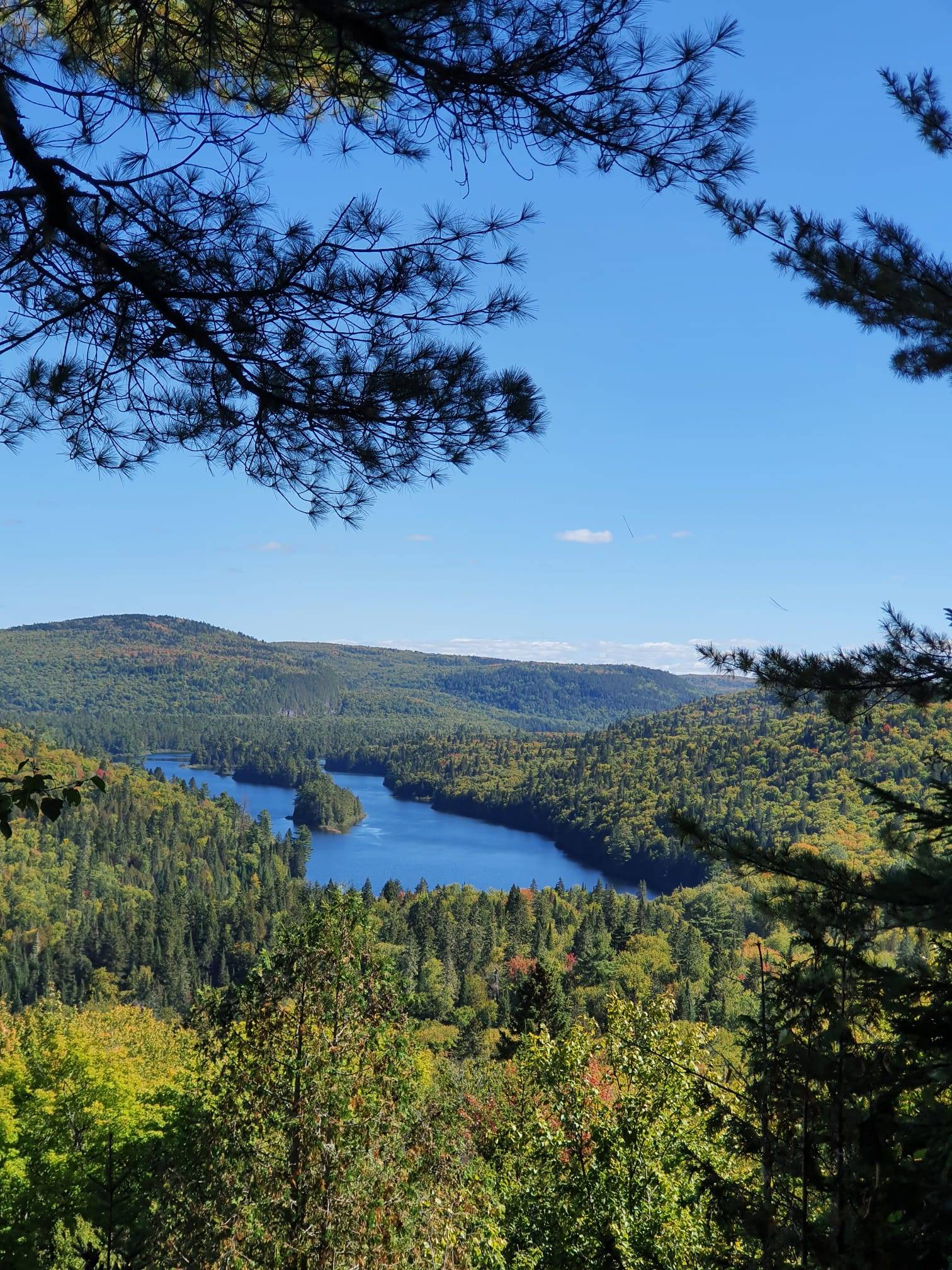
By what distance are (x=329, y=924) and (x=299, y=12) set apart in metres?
5.86

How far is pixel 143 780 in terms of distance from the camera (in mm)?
112438

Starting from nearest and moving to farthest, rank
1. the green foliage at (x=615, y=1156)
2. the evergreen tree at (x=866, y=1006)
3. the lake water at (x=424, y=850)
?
the evergreen tree at (x=866, y=1006), the green foliage at (x=615, y=1156), the lake water at (x=424, y=850)

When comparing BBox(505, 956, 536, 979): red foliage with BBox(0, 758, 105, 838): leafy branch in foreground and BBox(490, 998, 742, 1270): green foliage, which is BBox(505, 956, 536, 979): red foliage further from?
BBox(0, 758, 105, 838): leafy branch in foreground

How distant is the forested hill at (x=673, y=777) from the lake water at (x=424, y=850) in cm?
412

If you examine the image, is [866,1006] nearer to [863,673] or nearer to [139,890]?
[863,673]

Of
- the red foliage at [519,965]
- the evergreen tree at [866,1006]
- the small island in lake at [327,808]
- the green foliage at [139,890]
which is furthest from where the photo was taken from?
the small island in lake at [327,808]

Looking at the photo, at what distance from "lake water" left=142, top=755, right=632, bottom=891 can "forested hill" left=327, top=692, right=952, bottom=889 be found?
412cm

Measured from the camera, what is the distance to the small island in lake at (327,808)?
391 feet

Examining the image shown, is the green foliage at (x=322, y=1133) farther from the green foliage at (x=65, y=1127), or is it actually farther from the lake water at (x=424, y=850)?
the lake water at (x=424, y=850)

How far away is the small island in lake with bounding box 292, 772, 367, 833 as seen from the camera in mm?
119312

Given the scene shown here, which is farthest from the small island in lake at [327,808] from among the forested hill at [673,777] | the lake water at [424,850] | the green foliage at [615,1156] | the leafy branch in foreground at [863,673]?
the leafy branch in foreground at [863,673]

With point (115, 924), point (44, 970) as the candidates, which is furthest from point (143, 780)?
point (44, 970)

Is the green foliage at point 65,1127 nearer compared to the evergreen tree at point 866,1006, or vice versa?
the evergreen tree at point 866,1006

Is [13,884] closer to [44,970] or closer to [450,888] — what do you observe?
[44,970]
